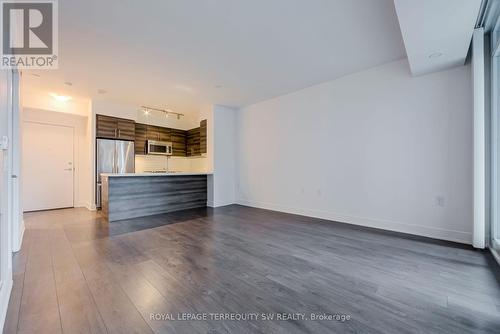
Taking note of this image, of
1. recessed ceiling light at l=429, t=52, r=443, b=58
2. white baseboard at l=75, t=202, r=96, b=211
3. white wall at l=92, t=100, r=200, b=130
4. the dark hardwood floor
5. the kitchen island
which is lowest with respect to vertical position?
the dark hardwood floor

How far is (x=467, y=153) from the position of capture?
2.77 meters

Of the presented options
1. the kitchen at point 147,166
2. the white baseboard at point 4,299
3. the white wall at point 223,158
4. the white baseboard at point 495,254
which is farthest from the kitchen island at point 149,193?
the white baseboard at point 495,254

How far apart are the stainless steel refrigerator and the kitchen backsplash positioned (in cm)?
55

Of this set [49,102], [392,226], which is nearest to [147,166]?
[49,102]

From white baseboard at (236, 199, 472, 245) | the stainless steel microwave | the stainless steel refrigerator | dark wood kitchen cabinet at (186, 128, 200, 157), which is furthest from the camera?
dark wood kitchen cabinet at (186, 128, 200, 157)

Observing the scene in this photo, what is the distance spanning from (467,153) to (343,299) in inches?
104

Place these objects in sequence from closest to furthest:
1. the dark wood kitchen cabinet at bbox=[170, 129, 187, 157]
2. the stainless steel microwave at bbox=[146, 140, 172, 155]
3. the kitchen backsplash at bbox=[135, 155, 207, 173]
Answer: the stainless steel microwave at bbox=[146, 140, 172, 155] < the kitchen backsplash at bbox=[135, 155, 207, 173] < the dark wood kitchen cabinet at bbox=[170, 129, 187, 157]

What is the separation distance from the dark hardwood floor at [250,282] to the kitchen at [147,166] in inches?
41.5

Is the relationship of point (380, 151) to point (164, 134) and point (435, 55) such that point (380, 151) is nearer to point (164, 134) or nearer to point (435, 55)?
point (435, 55)

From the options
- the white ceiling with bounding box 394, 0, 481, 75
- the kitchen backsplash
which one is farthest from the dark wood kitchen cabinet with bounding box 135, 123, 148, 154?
the white ceiling with bounding box 394, 0, 481, 75

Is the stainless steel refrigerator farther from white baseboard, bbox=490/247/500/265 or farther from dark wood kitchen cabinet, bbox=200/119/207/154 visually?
white baseboard, bbox=490/247/500/265

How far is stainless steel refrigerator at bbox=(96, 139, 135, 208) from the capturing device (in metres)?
5.14

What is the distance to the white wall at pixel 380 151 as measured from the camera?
113 inches

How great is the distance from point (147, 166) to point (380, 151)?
5.95 m
